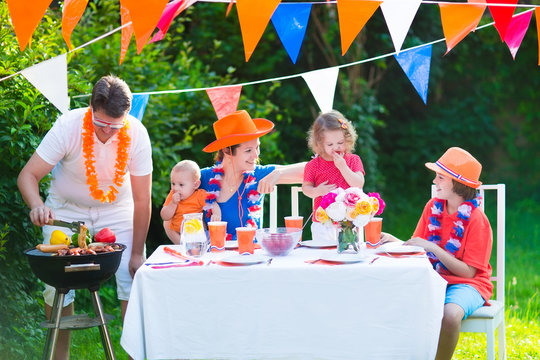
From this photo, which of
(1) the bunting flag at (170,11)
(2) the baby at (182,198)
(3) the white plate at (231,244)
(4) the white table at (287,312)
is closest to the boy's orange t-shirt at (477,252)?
(4) the white table at (287,312)

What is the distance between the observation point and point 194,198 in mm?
3609

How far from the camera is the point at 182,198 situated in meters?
3.58

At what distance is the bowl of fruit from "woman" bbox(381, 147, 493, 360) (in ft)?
1.62

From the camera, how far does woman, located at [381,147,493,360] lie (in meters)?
3.13

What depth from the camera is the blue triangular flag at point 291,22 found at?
12.2 ft

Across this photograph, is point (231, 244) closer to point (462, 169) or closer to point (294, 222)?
point (294, 222)

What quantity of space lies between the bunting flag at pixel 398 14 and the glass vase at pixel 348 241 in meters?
0.93

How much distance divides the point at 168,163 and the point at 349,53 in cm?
388

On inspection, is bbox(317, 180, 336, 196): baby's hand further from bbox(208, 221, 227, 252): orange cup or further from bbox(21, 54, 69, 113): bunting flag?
bbox(21, 54, 69, 113): bunting flag

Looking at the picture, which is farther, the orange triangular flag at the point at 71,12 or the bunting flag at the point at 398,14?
the bunting flag at the point at 398,14

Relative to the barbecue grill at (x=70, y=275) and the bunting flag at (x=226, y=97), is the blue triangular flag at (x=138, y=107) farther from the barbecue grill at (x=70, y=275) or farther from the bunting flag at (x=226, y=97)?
the barbecue grill at (x=70, y=275)

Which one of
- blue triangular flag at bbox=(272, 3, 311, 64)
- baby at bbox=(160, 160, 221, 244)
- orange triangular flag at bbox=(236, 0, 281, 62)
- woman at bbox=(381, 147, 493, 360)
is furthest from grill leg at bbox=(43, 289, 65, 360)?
blue triangular flag at bbox=(272, 3, 311, 64)

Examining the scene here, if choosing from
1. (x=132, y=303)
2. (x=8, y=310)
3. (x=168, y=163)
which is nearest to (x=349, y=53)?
(x=168, y=163)

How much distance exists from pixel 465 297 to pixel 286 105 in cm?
560
